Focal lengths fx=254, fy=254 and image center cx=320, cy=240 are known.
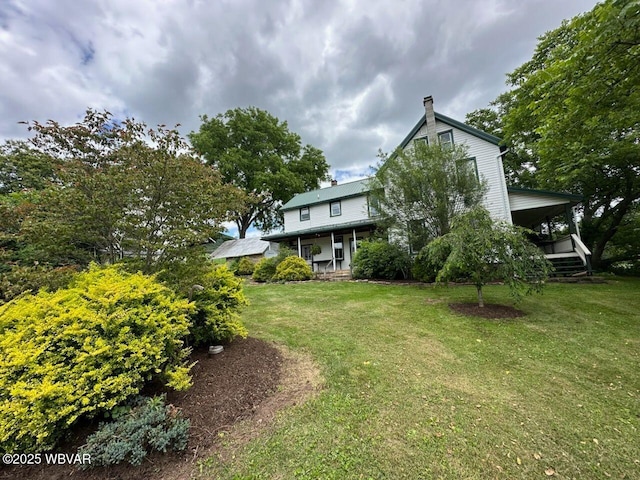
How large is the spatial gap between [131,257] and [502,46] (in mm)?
14202

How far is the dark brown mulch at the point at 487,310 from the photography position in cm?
615

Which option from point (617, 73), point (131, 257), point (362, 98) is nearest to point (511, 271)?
point (617, 73)

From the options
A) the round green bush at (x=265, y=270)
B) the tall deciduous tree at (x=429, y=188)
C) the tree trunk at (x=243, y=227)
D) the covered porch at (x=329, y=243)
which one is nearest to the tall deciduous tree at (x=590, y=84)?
the tall deciduous tree at (x=429, y=188)

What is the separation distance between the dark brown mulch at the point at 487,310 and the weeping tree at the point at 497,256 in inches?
17.2

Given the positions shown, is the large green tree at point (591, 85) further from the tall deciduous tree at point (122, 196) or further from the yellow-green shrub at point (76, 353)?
the yellow-green shrub at point (76, 353)

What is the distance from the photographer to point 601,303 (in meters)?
6.78

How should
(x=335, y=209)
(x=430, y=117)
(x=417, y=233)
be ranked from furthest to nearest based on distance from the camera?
(x=335, y=209)
(x=430, y=117)
(x=417, y=233)

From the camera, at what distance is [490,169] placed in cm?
1281

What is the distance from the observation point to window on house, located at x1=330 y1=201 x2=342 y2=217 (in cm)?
1748

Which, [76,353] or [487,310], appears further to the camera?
[487,310]

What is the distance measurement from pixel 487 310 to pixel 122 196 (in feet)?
26.9

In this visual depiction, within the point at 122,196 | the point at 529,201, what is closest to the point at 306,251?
the point at 529,201

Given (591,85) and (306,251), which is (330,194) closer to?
(306,251)

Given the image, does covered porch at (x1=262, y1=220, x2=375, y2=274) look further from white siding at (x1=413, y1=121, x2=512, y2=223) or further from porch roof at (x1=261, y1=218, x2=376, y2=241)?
white siding at (x1=413, y1=121, x2=512, y2=223)
